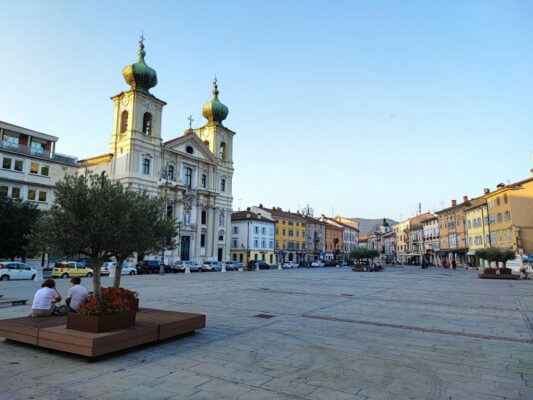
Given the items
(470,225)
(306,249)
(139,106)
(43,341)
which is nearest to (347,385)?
(43,341)

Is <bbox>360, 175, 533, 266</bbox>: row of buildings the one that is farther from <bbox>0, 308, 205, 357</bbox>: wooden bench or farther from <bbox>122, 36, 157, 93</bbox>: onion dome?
<bbox>122, 36, 157, 93</bbox>: onion dome

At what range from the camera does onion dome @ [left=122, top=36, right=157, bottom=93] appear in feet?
174

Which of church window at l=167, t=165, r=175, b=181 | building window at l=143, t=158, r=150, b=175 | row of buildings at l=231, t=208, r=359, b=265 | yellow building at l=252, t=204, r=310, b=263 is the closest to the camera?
building window at l=143, t=158, r=150, b=175

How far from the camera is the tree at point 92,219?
8.27 metres

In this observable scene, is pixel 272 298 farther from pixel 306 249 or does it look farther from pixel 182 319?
pixel 306 249

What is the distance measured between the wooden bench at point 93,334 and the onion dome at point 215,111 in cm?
6107

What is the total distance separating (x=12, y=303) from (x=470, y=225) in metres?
66.3

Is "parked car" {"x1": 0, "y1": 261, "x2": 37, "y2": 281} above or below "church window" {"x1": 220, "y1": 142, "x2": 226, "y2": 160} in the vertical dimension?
below

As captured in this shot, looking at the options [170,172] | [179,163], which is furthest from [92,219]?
[179,163]

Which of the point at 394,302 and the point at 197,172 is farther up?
the point at 197,172

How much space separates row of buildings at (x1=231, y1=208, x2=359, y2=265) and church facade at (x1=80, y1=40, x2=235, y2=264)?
34.8ft

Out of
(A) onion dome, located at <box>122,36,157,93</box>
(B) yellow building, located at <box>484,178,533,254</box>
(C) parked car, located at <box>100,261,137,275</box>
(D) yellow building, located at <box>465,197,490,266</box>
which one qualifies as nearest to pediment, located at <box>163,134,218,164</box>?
(A) onion dome, located at <box>122,36,157,93</box>

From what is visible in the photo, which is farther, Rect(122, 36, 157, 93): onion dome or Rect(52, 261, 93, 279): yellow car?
Rect(122, 36, 157, 93): onion dome

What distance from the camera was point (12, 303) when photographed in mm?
13055
